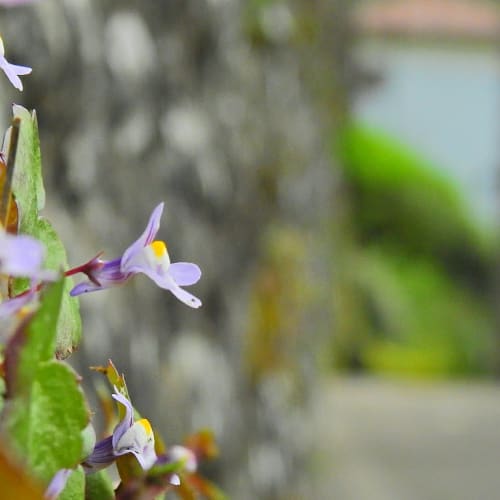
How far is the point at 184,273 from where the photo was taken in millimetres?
289

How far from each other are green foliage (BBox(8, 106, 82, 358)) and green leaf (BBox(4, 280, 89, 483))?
0.06 meters

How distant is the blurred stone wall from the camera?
888 millimetres

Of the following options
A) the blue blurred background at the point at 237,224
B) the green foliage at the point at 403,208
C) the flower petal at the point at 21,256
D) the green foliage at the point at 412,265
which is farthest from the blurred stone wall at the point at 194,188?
the green foliage at the point at 403,208

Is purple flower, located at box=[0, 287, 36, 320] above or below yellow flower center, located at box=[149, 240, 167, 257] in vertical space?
above

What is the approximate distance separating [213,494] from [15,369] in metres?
0.22

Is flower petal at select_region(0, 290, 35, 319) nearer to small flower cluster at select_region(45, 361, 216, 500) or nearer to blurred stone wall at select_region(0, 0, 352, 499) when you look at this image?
small flower cluster at select_region(45, 361, 216, 500)

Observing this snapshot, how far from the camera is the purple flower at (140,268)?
0.27m

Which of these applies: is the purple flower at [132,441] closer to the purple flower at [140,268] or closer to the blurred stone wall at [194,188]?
the purple flower at [140,268]

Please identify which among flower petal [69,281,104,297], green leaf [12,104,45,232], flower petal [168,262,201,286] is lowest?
flower petal [168,262,201,286]

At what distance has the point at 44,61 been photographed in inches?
32.1

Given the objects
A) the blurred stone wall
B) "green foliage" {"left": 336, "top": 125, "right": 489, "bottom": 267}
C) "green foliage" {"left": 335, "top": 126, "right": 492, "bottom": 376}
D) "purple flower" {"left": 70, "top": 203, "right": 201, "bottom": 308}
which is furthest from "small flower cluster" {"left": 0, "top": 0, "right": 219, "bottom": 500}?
"green foliage" {"left": 336, "top": 125, "right": 489, "bottom": 267}

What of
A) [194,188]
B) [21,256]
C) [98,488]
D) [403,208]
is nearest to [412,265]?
[403,208]

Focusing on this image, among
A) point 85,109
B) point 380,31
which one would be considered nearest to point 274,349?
point 85,109

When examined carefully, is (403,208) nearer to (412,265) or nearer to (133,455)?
(412,265)
